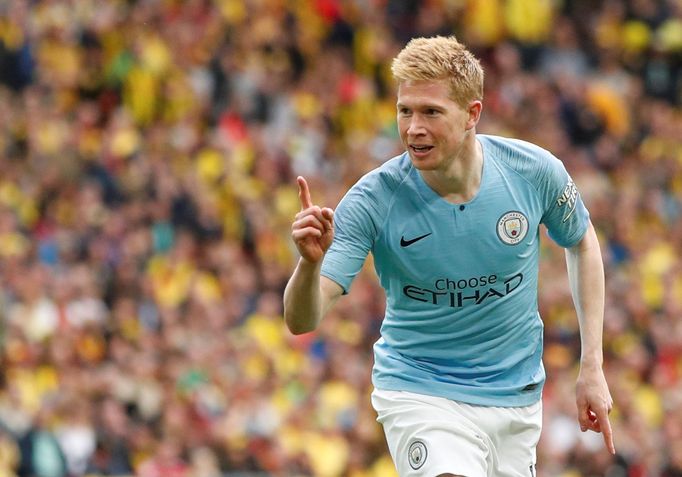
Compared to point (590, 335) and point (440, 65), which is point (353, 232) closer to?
point (440, 65)

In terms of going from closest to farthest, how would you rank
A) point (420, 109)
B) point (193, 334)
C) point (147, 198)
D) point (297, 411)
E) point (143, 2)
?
1. point (420, 109)
2. point (297, 411)
3. point (193, 334)
4. point (147, 198)
5. point (143, 2)

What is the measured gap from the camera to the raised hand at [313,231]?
5.71m

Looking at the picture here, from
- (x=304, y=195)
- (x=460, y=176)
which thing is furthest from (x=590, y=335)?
(x=304, y=195)

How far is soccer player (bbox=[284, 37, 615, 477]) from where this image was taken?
20.6 ft

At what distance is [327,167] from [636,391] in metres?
4.44

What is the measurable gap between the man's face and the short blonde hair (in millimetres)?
29

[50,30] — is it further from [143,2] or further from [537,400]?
[537,400]

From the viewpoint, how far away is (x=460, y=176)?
257 inches

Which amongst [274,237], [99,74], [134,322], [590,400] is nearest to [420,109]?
[590,400]

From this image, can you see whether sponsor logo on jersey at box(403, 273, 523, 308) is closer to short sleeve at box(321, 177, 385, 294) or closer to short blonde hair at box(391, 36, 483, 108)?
short sleeve at box(321, 177, 385, 294)

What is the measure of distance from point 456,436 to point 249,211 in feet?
32.3

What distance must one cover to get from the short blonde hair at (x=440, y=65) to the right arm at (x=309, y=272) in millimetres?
732

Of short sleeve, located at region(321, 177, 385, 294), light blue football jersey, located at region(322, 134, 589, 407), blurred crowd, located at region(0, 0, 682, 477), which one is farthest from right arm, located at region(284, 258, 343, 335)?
blurred crowd, located at region(0, 0, 682, 477)

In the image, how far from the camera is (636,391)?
14352mm
